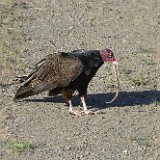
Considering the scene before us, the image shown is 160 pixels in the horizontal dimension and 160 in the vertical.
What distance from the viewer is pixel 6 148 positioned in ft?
22.9

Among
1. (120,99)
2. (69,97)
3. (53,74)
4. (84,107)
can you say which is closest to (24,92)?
(53,74)

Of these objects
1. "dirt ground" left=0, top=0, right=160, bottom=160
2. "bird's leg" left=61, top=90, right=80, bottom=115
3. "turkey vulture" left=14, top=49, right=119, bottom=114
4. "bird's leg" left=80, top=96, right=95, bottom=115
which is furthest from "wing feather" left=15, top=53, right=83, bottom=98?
"bird's leg" left=80, top=96, right=95, bottom=115

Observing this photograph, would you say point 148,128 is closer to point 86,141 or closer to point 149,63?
point 86,141

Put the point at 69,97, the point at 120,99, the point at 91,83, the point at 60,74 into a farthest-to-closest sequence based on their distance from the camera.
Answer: the point at 91,83 < the point at 120,99 < the point at 69,97 < the point at 60,74

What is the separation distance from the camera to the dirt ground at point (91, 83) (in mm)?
7195

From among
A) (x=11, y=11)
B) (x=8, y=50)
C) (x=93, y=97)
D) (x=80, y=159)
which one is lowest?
(x=80, y=159)

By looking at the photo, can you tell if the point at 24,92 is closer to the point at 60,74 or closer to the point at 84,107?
the point at 60,74

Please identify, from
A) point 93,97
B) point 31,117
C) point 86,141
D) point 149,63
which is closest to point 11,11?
point 149,63

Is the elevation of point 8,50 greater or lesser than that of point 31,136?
greater

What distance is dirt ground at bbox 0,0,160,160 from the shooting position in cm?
720

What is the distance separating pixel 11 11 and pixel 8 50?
2.33m

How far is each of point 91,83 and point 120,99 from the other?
639 mm

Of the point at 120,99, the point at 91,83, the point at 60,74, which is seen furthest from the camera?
the point at 91,83

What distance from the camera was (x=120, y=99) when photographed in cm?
899
